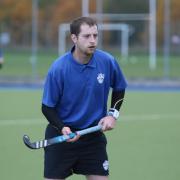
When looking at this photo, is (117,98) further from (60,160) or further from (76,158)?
(60,160)

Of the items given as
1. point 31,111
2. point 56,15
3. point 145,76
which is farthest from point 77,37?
point 56,15

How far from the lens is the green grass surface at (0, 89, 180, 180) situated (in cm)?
926

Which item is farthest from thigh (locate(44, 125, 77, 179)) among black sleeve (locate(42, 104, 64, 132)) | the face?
the face

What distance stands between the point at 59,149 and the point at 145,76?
22.2m

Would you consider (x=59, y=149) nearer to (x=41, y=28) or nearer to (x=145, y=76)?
(x=145, y=76)

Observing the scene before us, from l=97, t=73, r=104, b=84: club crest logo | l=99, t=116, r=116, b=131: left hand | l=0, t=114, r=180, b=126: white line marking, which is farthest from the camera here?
l=0, t=114, r=180, b=126: white line marking

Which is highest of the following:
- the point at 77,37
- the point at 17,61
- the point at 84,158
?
the point at 77,37

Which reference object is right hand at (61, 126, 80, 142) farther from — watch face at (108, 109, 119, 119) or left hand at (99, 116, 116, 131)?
watch face at (108, 109, 119, 119)

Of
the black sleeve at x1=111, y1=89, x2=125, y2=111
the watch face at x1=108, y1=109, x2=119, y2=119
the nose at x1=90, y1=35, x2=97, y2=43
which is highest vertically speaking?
the nose at x1=90, y1=35, x2=97, y2=43

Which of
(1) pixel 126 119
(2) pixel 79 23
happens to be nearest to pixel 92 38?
(2) pixel 79 23

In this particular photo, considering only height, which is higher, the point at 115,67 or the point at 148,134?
the point at 115,67

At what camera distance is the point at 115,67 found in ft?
20.7

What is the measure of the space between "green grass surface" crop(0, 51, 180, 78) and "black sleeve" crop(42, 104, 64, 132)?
73.0ft

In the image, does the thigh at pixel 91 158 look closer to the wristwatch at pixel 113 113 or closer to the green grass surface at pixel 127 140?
the wristwatch at pixel 113 113
